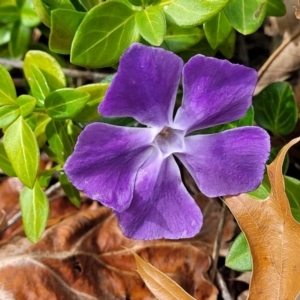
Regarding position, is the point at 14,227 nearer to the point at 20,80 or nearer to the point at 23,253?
the point at 23,253

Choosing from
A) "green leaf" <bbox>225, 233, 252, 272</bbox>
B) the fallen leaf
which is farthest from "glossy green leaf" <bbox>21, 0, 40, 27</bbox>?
"green leaf" <bbox>225, 233, 252, 272</bbox>

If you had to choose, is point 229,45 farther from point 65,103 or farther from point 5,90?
point 5,90

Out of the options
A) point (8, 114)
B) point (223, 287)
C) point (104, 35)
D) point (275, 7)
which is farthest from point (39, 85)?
point (223, 287)

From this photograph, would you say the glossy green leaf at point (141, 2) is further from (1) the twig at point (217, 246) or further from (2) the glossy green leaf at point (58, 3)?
(1) the twig at point (217, 246)

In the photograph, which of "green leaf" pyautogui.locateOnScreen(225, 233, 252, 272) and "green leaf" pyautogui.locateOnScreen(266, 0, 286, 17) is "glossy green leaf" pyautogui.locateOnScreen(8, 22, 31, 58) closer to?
"green leaf" pyautogui.locateOnScreen(266, 0, 286, 17)

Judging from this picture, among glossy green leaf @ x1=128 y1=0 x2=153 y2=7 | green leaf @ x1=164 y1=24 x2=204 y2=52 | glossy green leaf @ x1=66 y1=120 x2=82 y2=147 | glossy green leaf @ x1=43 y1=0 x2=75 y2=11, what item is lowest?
glossy green leaf @ x1=66 y1=120 x2=82 y2=147

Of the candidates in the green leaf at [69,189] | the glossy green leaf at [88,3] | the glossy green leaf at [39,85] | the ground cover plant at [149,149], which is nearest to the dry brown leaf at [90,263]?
the ground cover plant at [149,149]

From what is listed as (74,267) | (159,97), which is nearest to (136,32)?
(159,97)
